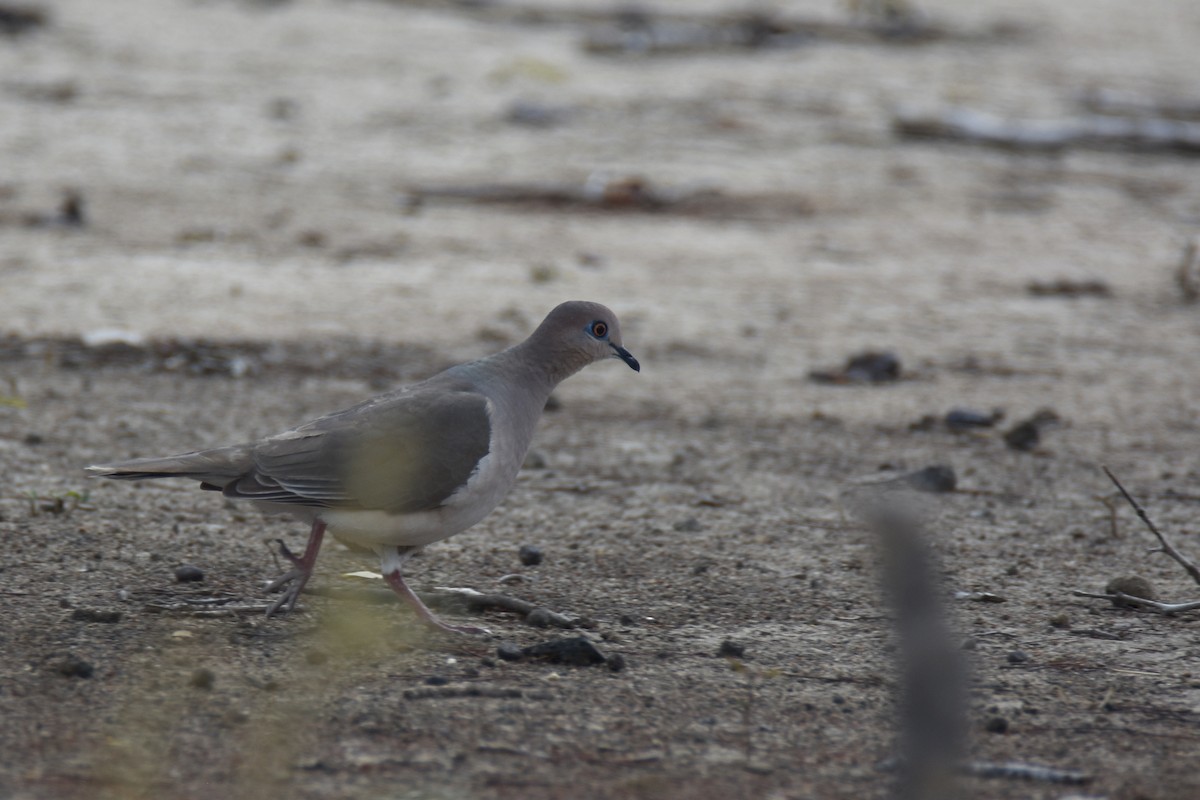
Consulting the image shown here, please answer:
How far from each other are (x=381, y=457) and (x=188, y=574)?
29.9 inches

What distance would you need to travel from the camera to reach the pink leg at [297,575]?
14.1 ft

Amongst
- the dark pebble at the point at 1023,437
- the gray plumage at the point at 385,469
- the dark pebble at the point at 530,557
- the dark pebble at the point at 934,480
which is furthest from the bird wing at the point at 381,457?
the dark pebble at the point at 1023,437

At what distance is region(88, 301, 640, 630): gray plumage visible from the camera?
425 cm

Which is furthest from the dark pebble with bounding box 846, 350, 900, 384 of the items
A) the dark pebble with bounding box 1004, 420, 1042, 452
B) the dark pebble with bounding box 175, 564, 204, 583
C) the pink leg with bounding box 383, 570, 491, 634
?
the dark pebble with bounding box 175, 564, 204, 583

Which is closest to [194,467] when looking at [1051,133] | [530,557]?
[530,557]

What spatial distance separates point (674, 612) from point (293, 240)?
210 inches

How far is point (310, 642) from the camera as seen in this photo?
412cm

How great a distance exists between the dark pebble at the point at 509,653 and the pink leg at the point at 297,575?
0.66m

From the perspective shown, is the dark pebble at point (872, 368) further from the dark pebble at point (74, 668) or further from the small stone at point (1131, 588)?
the dark pebble at point (74, 668)

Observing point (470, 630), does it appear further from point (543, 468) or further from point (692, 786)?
point (543, 468)

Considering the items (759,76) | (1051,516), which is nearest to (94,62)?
(759,76)

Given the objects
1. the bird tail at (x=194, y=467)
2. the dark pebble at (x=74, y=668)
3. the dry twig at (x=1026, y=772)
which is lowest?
the dark pebble at (x=74, y=668)

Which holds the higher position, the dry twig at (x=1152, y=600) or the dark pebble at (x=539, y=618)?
the dry twig at (x=1152, y=600)

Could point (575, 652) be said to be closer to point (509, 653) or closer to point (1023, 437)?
point (509, 653)
